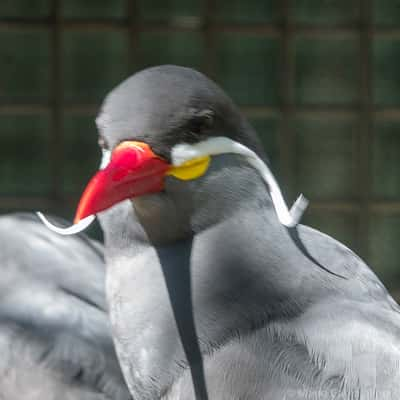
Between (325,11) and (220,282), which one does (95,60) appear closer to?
(325,11)

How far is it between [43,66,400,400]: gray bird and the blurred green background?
77.0 inches

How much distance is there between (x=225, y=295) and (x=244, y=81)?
205 centimetres

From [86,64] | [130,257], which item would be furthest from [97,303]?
[86,64]

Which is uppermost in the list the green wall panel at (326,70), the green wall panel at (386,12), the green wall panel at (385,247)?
the green wall panel at (386,12)

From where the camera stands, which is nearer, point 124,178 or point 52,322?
point 124,178

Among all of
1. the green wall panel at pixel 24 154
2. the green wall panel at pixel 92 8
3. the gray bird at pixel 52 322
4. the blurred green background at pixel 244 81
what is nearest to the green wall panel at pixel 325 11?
the blurred green background at pixel 244 81

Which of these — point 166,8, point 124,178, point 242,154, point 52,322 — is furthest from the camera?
point 166,8

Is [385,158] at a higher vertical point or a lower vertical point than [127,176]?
lower

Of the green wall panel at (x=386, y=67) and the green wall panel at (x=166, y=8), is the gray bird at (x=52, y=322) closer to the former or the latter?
the green wall panel at (x=166, y=8)

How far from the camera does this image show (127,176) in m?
1.29

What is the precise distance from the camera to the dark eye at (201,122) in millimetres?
1351

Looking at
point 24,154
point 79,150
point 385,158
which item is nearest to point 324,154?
point 385,158

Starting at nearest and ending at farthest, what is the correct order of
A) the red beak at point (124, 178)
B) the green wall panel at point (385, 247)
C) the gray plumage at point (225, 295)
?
1. the red beak at point (124, 178)
2. the gray plumage at point (225, 295)
3. the green wall panel at point (385, 247)

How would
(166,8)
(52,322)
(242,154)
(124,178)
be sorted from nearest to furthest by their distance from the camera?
(124,178), (242,154), (52,322), (166,8)
